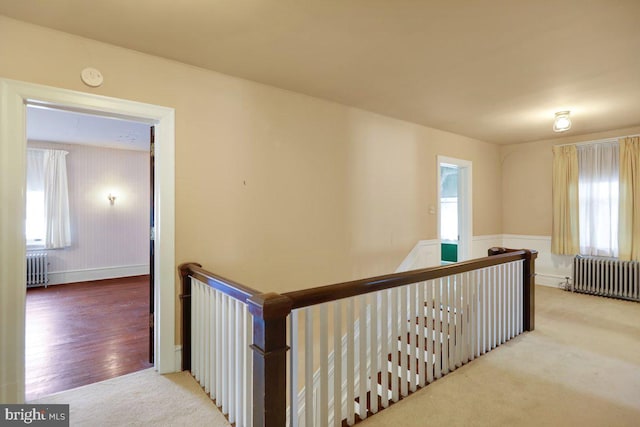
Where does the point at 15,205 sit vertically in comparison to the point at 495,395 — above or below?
above

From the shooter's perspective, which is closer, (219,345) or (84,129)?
(219,345)

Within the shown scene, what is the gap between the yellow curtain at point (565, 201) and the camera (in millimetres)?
4918

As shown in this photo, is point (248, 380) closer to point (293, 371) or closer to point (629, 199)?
point (293, 371)

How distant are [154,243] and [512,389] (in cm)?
283

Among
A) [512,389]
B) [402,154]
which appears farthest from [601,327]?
[402,154]

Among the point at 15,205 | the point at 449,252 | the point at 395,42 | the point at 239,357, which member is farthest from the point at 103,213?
the point at 449,252

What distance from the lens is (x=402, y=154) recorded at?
422cm

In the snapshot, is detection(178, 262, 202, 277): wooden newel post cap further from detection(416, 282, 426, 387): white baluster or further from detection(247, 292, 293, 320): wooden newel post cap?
detection(416, 282, 426, 387): white baluster

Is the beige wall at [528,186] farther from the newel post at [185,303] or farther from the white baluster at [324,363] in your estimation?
the newel post at [185,303]

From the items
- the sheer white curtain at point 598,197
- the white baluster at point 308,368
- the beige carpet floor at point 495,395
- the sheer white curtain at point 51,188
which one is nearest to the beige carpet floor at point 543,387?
the beige carpet floor at point 495,395

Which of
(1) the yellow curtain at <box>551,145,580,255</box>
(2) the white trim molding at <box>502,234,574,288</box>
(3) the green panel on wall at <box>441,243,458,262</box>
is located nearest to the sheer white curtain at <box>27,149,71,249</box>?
(3) the green panel on wall at <box>441,243,458,262</box>

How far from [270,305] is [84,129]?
5049 mm

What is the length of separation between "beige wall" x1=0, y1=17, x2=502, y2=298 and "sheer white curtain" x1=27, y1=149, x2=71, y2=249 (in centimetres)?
468

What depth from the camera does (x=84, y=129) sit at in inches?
188
